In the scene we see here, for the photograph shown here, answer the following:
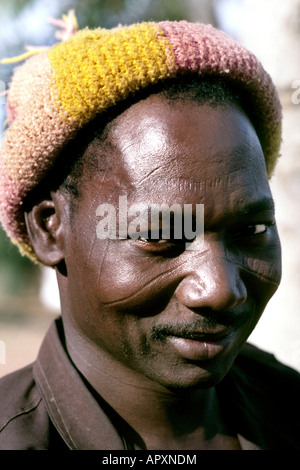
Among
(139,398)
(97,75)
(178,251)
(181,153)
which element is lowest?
(139,398)

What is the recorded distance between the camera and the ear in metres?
1.81

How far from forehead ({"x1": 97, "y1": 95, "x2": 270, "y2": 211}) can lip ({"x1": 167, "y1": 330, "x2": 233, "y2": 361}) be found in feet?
1.35

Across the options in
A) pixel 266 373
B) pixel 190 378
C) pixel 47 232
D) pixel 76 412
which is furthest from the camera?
pixel 266 373

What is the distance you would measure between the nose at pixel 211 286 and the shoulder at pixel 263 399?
687 millimetres

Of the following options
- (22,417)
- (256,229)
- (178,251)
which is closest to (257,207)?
(256,229)

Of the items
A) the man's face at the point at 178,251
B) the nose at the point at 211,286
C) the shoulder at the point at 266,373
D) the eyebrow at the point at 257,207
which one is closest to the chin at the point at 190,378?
the man's face at the point at 178,251

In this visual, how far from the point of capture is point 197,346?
158 centimetres

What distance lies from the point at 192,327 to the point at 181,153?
0.51 m

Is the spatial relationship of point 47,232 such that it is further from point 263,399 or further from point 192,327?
point 263,399

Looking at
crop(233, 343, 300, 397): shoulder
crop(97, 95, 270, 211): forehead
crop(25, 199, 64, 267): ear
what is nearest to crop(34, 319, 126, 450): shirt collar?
crop(25, 199, 64, 267): ear

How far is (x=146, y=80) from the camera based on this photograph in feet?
5.25

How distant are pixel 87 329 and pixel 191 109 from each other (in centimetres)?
78

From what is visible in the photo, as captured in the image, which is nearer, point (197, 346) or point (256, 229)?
point (197, 346)

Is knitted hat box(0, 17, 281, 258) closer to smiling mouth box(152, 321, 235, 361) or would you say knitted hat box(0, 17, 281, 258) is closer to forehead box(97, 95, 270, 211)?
forehead box(97, 95, 270, 211)
